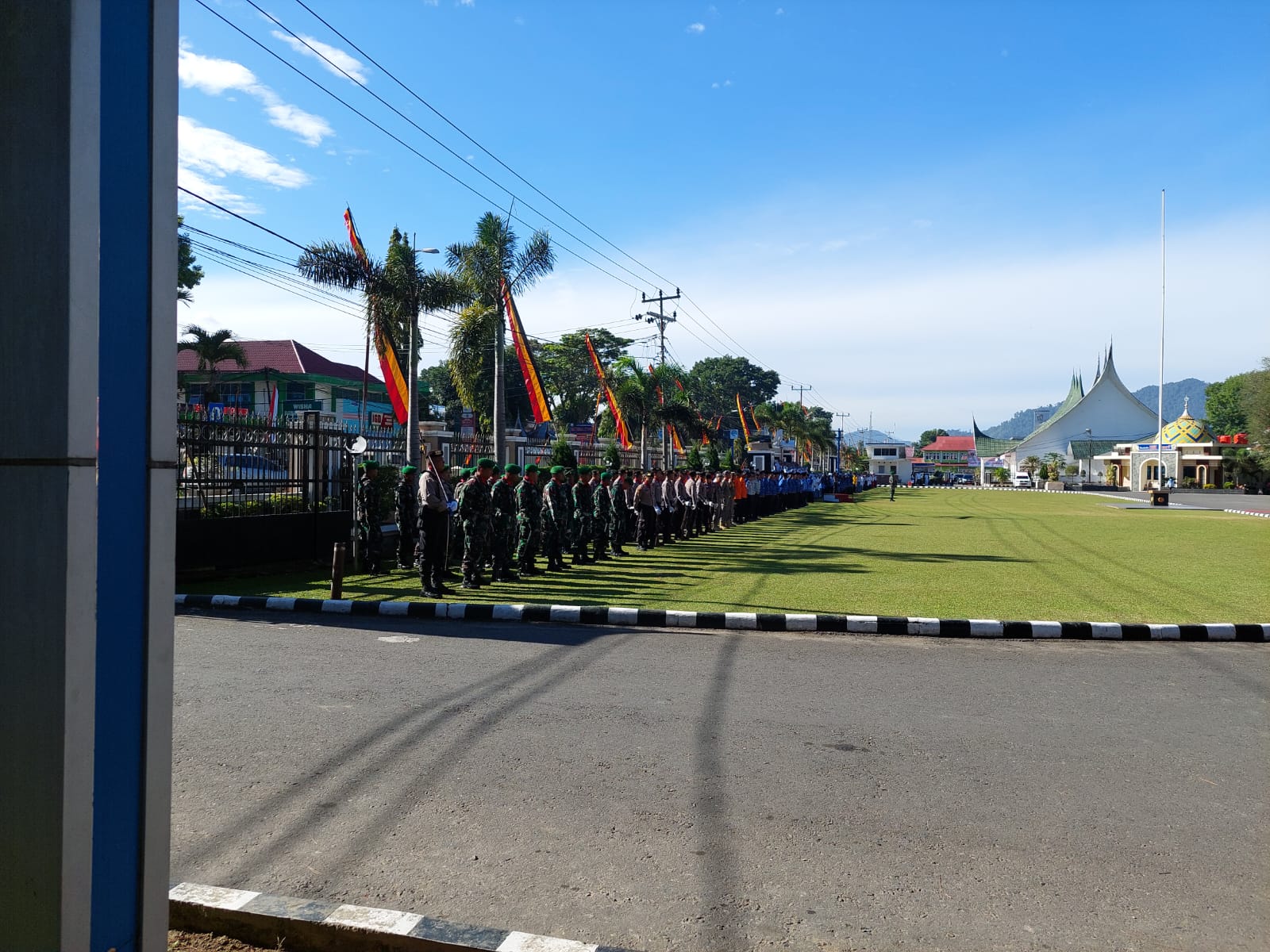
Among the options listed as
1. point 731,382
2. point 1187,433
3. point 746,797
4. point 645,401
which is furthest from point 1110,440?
point 746,797

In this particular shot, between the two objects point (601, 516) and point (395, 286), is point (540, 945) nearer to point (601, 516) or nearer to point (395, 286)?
point (601, 516)

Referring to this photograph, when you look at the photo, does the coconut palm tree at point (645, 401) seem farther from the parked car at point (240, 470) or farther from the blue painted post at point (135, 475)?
the blue painted post at point (135, 475)

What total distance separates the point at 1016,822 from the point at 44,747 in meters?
3.57

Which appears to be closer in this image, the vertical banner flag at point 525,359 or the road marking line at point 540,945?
the road marking line at point 540,945

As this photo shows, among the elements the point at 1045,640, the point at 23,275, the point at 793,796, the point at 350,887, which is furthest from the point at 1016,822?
the point at 1045,640

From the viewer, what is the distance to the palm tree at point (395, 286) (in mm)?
16703

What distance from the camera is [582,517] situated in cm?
1436

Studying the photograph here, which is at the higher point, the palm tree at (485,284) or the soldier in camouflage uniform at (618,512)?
the palm tree at (485,284)

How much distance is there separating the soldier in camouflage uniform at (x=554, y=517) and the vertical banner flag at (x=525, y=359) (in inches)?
279

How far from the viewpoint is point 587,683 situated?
614cm

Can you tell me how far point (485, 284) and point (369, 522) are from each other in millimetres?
8393

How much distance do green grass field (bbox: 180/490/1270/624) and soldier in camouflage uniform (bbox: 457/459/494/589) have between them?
14.5 inches

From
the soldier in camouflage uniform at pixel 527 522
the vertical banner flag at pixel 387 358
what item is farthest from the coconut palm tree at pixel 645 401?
the soldier in camouflage uniform at pixel 527 522

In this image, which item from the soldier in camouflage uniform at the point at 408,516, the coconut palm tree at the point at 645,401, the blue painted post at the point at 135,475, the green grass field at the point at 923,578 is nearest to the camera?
the blue painted post at the point at 135,475
